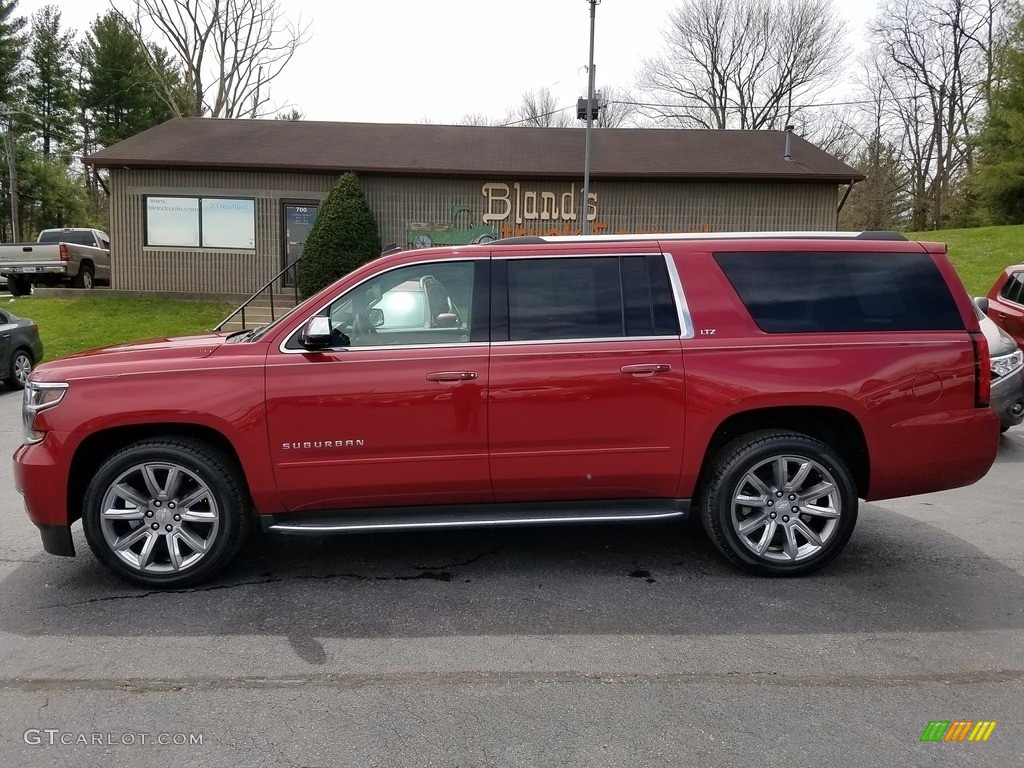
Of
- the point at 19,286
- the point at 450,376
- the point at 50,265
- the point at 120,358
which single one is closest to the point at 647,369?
the point at 450,376

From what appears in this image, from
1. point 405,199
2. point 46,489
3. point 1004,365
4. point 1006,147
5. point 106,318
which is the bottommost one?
point 46,489

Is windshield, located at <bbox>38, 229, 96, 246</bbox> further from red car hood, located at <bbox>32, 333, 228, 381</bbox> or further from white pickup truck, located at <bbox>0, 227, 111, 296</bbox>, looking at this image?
red car hood, located at <bbox>32, 333, 228, 381</bbox>

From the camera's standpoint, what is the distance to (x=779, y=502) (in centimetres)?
443

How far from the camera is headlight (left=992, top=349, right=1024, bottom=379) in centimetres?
736

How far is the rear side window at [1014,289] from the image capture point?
32.6ft

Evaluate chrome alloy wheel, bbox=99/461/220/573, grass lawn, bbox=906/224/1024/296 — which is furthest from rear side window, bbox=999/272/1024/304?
grass lawn, bbox=906/224/1024/296

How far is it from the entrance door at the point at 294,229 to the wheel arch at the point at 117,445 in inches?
635

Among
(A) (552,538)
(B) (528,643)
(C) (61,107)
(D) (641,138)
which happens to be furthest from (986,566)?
(C) (61,107)

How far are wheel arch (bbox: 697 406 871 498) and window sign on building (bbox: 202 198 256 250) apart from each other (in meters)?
17.6

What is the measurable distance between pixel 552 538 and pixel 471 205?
15767 mm

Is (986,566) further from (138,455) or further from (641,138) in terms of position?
Result: (641,138)

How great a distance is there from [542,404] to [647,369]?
597 millimetres

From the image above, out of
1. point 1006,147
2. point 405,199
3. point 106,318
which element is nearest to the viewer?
point 106,318

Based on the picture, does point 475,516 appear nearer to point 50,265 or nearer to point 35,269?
point 50,265
